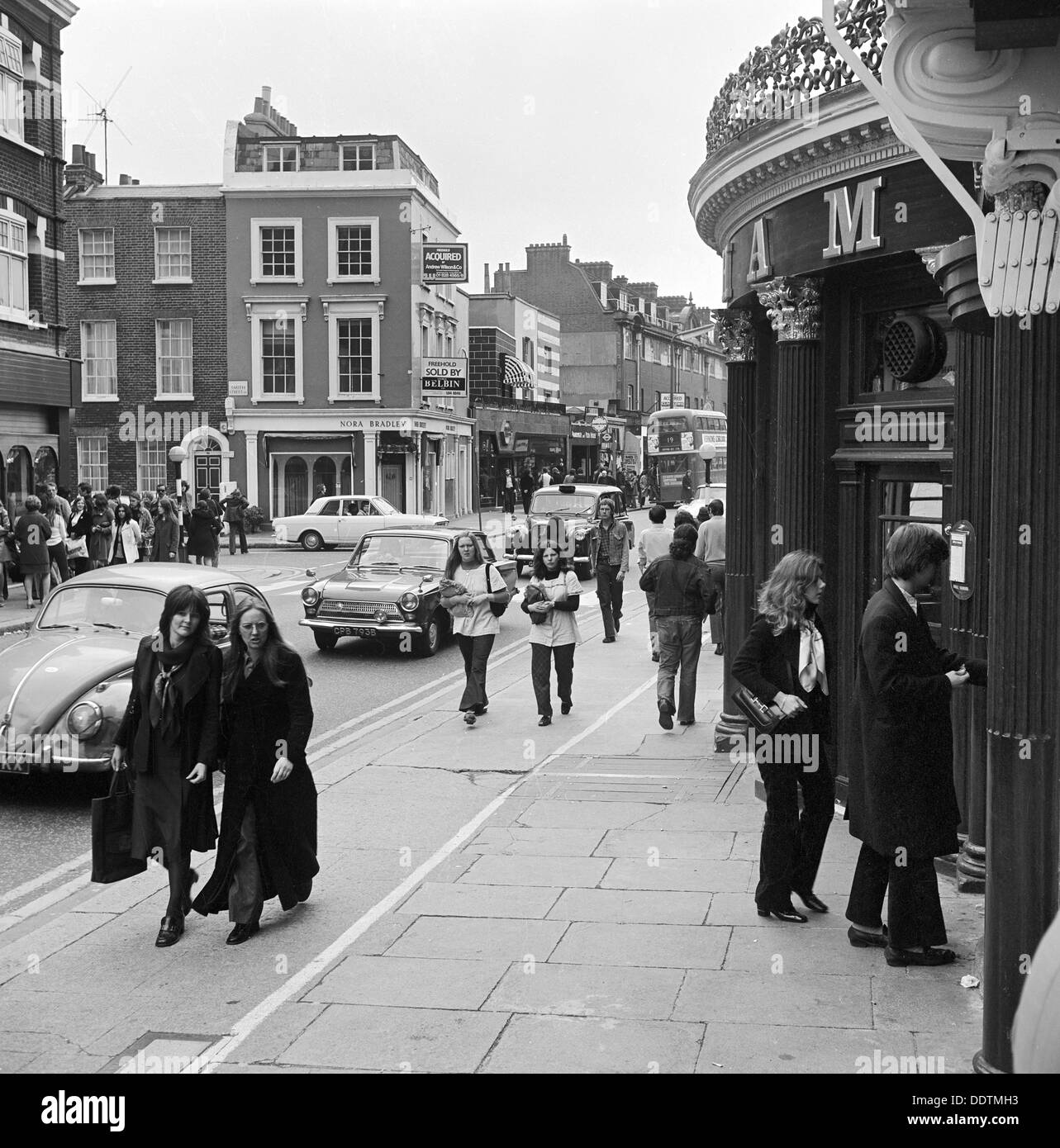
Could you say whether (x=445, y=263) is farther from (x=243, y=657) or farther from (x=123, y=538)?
(x=243, y=657)

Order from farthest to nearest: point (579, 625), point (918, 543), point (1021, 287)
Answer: point (579, 625) → point (918, 543) → point (1021, 287)

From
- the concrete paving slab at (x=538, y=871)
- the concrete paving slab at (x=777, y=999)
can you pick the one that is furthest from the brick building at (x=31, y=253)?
the concrete paving slab at (x=777, y=999)

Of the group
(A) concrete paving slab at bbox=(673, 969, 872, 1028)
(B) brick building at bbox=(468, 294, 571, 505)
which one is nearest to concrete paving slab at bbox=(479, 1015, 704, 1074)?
(A) concrete paving slab at bbox=(673, 969, 872, 1028)

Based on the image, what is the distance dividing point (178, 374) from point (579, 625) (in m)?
28.2

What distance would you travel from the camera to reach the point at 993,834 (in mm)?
4602

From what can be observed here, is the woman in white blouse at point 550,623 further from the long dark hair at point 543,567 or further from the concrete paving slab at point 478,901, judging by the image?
the concrete paving slab at point 478,901

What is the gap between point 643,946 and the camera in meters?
6.34

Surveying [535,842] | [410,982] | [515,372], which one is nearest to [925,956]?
[410,982]

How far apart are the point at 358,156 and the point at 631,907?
4121 cm

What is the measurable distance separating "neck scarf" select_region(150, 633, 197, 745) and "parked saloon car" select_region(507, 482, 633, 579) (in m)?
18.8

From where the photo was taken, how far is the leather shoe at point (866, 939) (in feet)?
20.6
